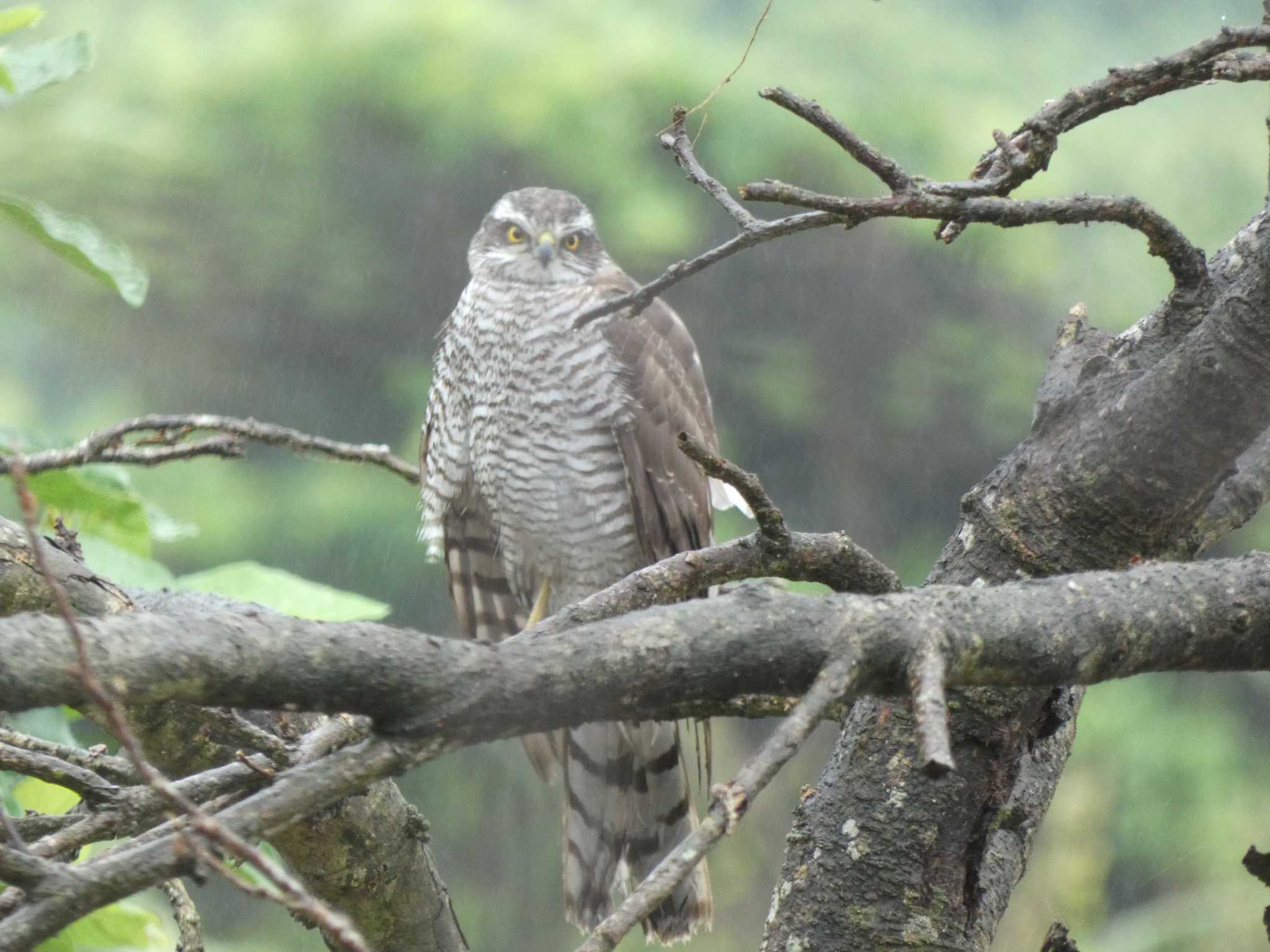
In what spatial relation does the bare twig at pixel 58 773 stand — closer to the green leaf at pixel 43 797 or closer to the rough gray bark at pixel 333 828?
the rough gray bark at pixel 333 828

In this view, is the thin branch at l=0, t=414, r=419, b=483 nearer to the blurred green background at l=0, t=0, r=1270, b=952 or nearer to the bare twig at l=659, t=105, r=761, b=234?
the bare twig at l=659, t=105, r=761, b=234

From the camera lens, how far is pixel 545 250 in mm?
3482

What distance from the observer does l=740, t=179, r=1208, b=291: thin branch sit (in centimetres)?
106

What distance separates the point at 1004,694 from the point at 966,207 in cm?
79

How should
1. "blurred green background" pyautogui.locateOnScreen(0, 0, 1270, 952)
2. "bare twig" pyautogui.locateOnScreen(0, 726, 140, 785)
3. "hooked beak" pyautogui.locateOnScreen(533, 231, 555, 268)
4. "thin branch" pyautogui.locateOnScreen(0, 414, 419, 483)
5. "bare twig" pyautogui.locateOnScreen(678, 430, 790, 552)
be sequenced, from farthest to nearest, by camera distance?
"blurred green background" pyautogui.locateOnScreen(0, 0, 1270, 952) → "hooked beak" pyautogui.locateOnScreen(533, 231, 555, 268) → "thin branch" pyautogui.locateOnScreen(0, 414, 419, 483) → "bare twig" pyautogui.locateOnScreen(0, 726, 140, 785) → "bare twig" pyautogui.locateOnScreen(678, 430, 790, 552)

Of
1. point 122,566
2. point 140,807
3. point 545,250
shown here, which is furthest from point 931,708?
point 545,250

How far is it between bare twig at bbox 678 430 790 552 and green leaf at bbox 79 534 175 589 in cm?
112

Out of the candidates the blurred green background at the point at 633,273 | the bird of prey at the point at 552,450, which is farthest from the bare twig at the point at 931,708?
the blurred green background at the point at 633,273

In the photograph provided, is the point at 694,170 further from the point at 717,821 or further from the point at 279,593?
the point at 279,593

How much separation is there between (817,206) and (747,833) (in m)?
4.88

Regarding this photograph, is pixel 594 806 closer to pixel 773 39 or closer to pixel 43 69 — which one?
pixel 43 69

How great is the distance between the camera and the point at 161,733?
1766 mm

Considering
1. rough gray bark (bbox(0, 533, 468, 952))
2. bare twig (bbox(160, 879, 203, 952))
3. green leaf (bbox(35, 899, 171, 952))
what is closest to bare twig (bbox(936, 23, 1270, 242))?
rough gray bark (bbox(0, 533, 468, 952))

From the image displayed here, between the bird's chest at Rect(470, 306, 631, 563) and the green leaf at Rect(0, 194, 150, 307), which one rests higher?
the bird's chest at Rect(470, 306, 631, 563)
